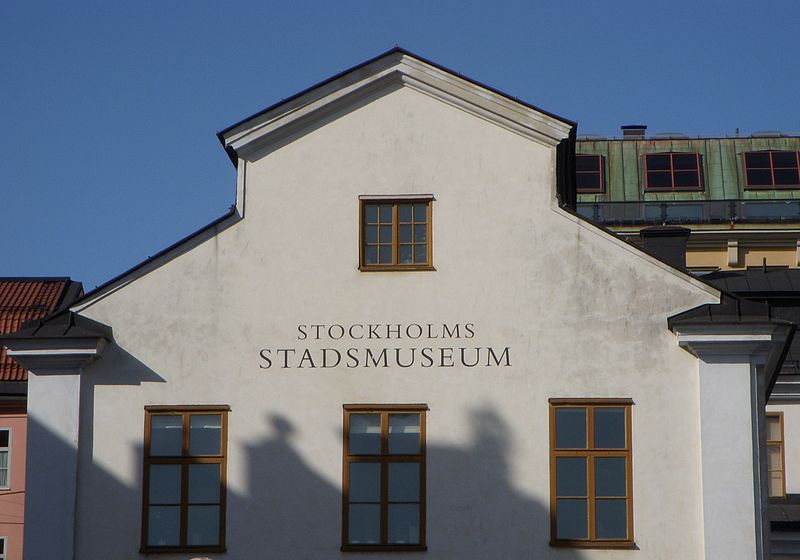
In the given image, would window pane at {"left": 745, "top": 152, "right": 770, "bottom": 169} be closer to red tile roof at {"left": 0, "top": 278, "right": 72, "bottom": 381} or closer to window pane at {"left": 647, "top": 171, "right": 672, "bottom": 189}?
window pane at {"left": 647, "top": 171, "right": 672, "bottom": 189}

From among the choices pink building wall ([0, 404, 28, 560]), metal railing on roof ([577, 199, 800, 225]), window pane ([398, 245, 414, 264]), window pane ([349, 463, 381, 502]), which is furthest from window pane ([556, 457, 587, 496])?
metal railing on roof ([577, 199, 800, 225])

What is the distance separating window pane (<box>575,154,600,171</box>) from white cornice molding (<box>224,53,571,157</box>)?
4660 centimetres

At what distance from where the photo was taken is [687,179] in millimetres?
72438

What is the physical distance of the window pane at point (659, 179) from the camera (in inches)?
2842

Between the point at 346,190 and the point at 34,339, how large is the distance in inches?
226

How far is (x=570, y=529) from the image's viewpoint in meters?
24.9

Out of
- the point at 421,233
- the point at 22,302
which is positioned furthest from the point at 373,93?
the point at 22,302

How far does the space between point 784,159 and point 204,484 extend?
174ft

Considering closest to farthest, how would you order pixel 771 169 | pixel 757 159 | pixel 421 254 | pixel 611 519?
pixel 611 519 → pixel 421 254 → pixel 771 169 → pixel 757 159

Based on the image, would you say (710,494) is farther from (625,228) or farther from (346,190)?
(625,228)

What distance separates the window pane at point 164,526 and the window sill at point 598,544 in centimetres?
606

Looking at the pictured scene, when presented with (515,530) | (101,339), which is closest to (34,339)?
(101,339)

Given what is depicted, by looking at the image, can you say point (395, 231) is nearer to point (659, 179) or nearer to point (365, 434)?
point (365, 434)

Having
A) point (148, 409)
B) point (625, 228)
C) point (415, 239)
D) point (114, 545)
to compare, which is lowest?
point (114, 545)
